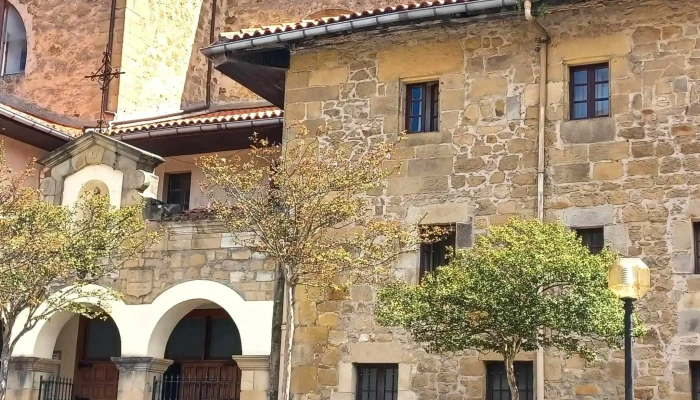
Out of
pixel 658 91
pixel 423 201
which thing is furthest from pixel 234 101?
pixel 658 91

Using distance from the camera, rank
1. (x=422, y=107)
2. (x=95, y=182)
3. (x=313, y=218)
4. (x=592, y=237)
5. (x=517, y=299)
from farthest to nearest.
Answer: (x=95, y=182)
(x=422, y=107)
(x=592, y=237)
(x=313, y=218)
(x=517, y=299)

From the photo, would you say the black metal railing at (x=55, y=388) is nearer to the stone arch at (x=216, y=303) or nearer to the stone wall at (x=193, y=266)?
the stone arch at (x=216, y=303)

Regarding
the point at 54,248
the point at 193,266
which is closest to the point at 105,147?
the point at 193,266

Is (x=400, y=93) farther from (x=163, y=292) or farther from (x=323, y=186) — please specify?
(x=163, y=292)

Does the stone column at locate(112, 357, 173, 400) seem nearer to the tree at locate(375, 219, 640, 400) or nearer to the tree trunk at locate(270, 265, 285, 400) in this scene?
the tree trunk at locate(270, 265, 285, 400)

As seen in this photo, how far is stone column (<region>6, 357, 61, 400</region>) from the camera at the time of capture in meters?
18.2

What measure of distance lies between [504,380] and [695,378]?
8.14ft

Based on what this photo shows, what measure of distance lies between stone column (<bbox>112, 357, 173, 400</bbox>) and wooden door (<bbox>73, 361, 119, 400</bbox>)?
2740 mm

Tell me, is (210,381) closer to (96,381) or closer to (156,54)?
(96,381)

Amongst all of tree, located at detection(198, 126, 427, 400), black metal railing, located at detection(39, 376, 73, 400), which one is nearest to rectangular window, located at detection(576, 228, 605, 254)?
tree, located at detection(198, 126, 427, 400)

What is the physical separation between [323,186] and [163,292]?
4513 mm

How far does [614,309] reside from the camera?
1218 cm

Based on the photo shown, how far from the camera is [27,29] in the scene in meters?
26.0

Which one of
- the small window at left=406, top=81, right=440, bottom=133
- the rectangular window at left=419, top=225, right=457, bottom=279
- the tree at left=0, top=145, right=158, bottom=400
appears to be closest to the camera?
the rectangular window at left=419, top=225, right=457, bottom=279
